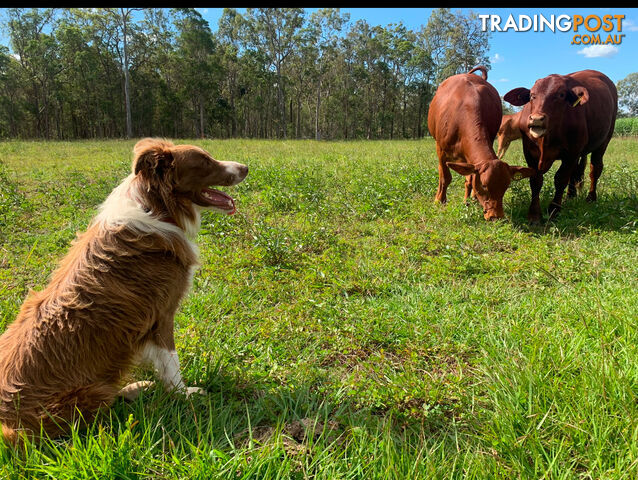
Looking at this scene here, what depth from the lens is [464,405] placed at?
2.17 metres

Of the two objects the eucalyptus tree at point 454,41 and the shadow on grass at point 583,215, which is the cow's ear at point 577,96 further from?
the eucalyptus tree at point 454,41

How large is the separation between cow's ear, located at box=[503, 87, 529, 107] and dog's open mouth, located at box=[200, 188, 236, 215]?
5407mm

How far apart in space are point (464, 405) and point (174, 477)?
164cm

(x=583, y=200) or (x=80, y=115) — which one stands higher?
(x=80, y=115)

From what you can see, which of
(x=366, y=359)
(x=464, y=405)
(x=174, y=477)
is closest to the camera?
(x=174, y=477)

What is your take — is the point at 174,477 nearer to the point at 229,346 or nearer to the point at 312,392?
the point at 312,392

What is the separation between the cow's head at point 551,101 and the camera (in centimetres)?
511

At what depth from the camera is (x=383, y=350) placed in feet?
9.00

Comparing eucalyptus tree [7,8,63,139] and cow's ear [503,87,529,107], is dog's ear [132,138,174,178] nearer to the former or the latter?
cow's ear [503,87,529,107]

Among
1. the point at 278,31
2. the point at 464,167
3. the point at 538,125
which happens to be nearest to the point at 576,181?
the point at 538,125

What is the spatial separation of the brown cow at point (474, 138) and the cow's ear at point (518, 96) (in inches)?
10.8

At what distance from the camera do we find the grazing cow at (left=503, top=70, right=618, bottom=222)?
525 centimetres

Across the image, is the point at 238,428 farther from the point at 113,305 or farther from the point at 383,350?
the point at 383,350

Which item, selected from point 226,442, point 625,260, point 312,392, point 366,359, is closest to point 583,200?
point 625,260
